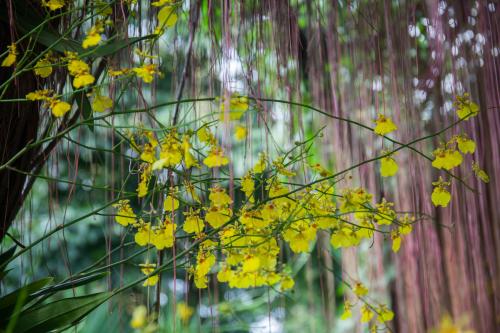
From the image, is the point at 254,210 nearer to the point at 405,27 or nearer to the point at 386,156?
the point at 386,156

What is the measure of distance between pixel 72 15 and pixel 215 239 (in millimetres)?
329

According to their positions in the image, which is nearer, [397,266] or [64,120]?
[64,120]

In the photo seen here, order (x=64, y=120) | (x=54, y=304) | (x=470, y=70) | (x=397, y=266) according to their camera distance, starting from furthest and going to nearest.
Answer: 1. (x=397, y=266)
2. (x=470, y=70)
3. (x=64, y=120)
4. (x=54, y=304)

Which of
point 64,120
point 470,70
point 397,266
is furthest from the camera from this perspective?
point 397,266

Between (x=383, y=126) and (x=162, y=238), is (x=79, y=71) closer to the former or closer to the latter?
(x=162, y=238)

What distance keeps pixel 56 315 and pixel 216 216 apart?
0.18 meters

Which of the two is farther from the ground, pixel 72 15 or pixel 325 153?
pixel 72 15

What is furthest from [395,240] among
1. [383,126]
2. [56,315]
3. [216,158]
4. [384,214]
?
[56,315]

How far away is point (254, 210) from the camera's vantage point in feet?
2.13

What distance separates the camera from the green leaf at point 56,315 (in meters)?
0.61

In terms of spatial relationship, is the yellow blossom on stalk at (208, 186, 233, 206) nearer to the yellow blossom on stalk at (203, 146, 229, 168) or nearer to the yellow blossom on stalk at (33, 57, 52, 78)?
the yellow blossom on stalk at (203, 146, 229, 168)

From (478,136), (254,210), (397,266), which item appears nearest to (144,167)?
(254,210)

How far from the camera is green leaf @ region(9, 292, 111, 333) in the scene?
606mm

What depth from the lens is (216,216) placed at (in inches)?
25.3
